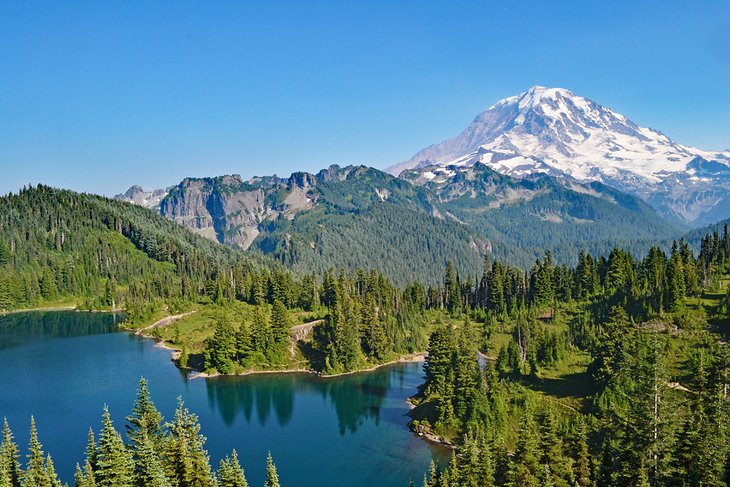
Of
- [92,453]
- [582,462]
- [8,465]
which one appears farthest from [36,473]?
[582,462]

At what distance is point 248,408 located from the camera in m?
135

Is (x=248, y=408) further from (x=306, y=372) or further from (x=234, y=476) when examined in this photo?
(x=234, y=476)

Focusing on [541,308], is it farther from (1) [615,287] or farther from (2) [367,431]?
(2) [367,431]

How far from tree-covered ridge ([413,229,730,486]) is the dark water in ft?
37.8

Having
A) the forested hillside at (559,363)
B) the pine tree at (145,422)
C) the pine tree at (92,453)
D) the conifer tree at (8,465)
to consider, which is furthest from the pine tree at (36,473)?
the pine tree at (145,422)

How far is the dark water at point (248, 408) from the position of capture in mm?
101438

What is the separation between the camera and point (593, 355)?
133750 millimetres

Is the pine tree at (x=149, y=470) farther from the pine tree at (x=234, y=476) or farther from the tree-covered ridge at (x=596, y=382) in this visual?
the tree-covered ridge at (x=596, y=382)

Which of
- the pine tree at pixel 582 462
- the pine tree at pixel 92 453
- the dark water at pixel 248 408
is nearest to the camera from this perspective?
the pine tree at pixel 92 453

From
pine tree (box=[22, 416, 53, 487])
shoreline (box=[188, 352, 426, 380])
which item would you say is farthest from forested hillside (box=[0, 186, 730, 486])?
shoreline (box=[188, 352, 426, 380])

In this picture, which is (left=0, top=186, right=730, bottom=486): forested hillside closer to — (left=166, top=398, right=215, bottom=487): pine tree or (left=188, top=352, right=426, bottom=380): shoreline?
(left=166, top=398, right=215, bottom=487): pine tree

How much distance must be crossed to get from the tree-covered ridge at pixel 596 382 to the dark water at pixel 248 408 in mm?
11526

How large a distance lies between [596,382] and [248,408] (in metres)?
75.2

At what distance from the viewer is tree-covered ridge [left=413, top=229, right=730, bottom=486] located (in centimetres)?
6781
